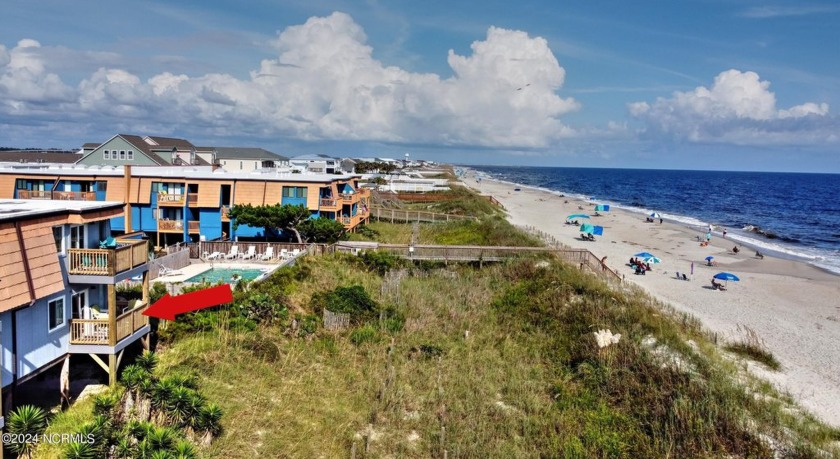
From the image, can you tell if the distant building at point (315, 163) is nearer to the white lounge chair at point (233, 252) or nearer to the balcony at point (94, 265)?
the white lounge chair at point (233, 252)

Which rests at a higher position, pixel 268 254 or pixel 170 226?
pixel 170 226

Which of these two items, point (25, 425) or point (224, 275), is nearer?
point (25, 425)

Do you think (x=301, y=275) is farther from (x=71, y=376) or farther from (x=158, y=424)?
(x=158, y=424)

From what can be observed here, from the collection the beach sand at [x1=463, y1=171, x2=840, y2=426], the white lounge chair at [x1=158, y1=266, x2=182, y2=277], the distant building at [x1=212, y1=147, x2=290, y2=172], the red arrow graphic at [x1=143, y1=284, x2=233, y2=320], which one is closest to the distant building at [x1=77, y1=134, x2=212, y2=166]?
the distant building at [x1=212, y1=147, x2=290, y2=172]

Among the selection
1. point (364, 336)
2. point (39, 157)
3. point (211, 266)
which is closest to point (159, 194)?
point (211, 266)

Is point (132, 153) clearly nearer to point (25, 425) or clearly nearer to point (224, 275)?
point (224, 275)
